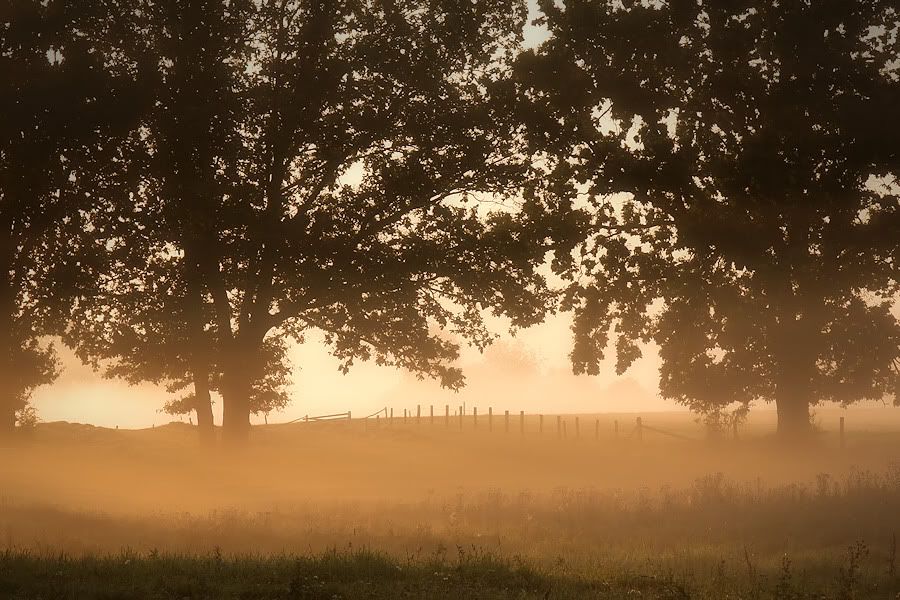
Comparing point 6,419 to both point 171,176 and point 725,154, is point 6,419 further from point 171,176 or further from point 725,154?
point 725,154

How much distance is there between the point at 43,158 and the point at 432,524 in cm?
2107

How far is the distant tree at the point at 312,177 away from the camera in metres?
29.8

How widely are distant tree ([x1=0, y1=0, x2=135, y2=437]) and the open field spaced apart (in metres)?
6.15

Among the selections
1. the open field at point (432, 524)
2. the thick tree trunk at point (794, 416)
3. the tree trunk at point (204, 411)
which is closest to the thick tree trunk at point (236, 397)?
the open field at point (432, 524)

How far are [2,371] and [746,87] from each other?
29467mm

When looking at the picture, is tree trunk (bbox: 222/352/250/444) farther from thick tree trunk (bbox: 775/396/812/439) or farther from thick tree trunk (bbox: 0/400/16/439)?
thick tree trunk (bbox: 775/396/812/439)

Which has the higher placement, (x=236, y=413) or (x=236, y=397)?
(x=236, y=397)

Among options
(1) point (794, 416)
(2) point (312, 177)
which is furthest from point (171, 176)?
(1) point (794, 416)

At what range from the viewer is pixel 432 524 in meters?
20.7

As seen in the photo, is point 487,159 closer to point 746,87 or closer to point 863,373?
point 746,87

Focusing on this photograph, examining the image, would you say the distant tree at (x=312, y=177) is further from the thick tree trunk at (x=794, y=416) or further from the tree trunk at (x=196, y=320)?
the thick tree trunk at (x=794, y=416)

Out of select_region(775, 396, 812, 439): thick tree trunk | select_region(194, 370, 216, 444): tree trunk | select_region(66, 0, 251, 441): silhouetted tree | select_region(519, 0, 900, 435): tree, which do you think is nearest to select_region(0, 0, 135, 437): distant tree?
select_region(66, 0, 251, 441): silhouetted tree

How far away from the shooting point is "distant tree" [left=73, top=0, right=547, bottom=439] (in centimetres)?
2980

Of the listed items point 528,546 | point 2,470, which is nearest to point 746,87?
point 528,546
